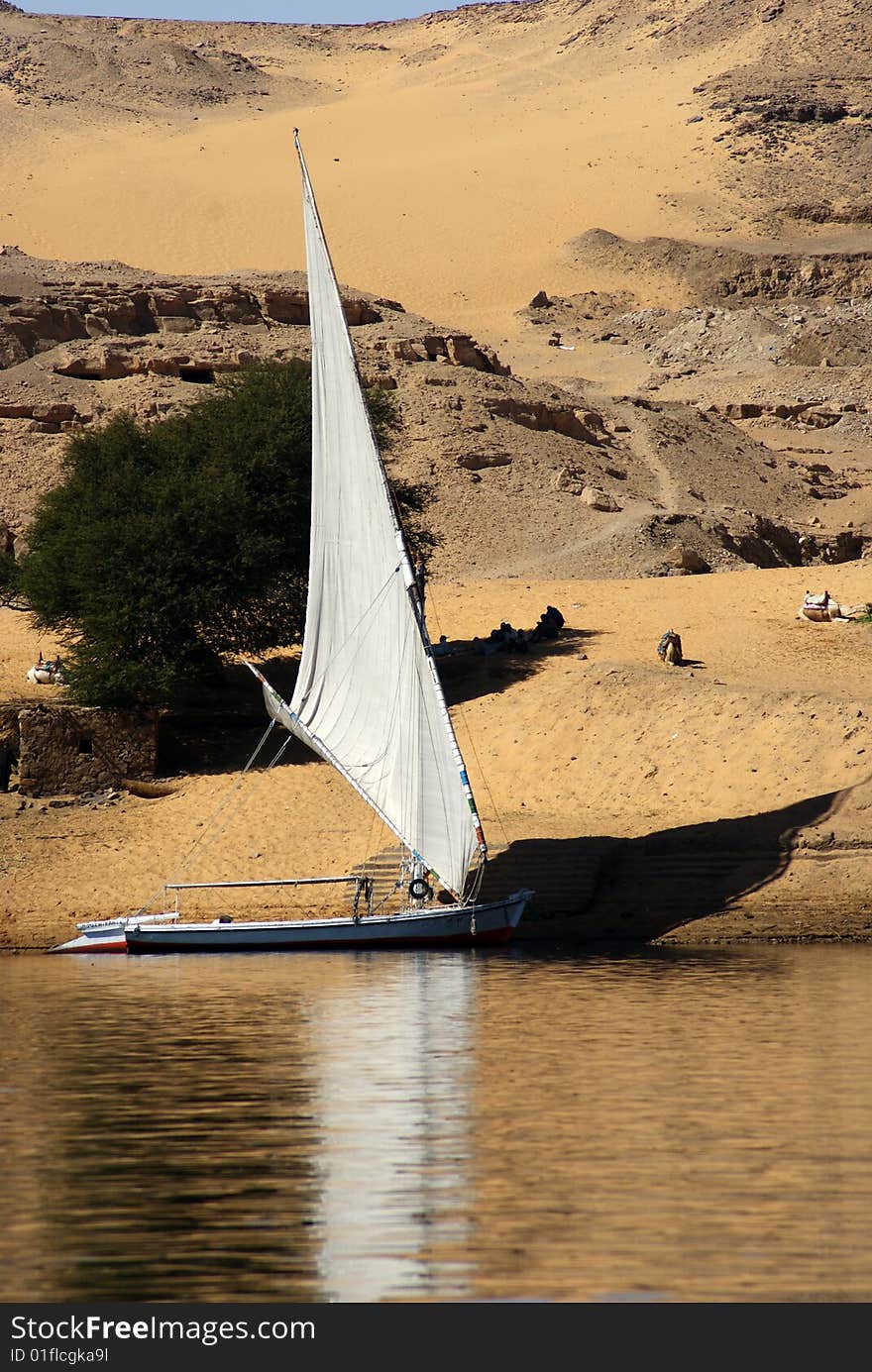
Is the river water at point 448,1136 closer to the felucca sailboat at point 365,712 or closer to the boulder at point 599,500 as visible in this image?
the felucca sailboat at point 365,712

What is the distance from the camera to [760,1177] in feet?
31.0

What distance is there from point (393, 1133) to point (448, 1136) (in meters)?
0.37

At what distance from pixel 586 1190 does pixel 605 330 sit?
6569cm

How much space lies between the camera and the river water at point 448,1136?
805 centimetres

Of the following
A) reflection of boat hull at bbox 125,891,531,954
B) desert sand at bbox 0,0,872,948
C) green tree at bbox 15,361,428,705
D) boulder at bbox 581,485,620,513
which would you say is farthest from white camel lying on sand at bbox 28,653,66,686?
boulder at bbox 581,485,620,513

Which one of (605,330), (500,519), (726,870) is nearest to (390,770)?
(726,870)

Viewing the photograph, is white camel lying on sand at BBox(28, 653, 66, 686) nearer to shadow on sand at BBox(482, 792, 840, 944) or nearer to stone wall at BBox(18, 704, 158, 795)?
stone wall at BBox(18, 704, 158, 795)

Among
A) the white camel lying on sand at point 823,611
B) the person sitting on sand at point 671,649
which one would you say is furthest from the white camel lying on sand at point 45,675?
the white camel lying on sand at point 823,611

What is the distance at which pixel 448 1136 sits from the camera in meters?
10.7

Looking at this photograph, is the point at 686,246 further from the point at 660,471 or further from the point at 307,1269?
the point at 307,1269

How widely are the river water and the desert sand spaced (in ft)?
15.3

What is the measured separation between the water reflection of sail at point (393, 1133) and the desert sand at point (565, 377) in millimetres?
4708

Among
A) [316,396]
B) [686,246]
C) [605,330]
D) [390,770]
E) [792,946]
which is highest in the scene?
[686,246]
